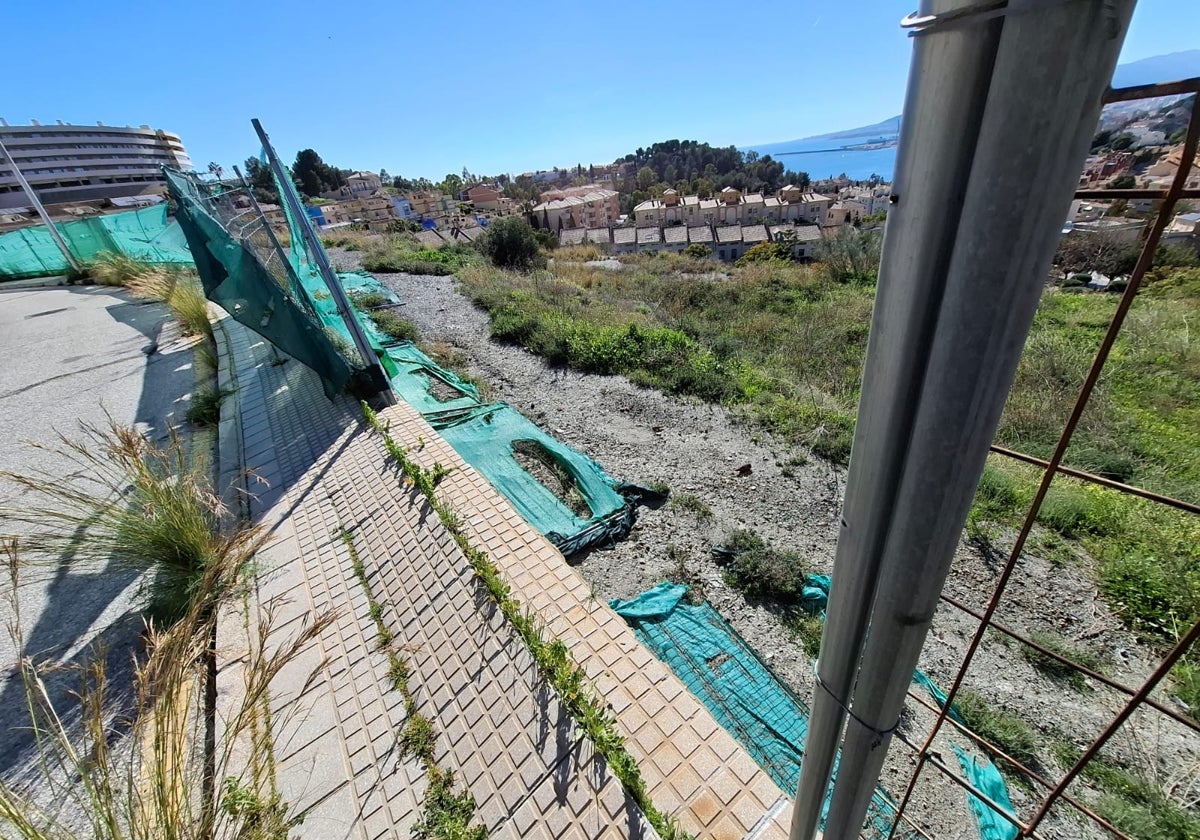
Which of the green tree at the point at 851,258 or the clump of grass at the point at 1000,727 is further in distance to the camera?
the green tree at the point at 851,258

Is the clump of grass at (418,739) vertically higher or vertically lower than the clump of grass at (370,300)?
lower

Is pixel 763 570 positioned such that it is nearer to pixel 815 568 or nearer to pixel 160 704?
pixel 815 568

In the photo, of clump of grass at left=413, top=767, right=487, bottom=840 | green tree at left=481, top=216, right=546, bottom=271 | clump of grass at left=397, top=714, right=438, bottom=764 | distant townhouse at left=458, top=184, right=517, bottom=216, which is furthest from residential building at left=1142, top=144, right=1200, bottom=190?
distant townhouse at left=458, top=184, right=517, bottom=216

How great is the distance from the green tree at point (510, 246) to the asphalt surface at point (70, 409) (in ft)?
32.8

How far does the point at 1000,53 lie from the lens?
1.43 feet

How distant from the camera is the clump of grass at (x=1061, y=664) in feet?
9.50

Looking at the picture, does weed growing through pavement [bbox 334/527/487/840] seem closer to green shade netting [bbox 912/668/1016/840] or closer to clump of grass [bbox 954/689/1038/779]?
green shade netting [bbox 912/668/1016/840]

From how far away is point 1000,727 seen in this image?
2.65m

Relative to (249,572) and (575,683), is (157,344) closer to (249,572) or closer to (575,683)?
(249,572)

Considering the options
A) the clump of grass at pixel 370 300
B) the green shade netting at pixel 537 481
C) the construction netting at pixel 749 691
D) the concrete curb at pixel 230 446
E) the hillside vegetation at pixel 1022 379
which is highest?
the clump of grass at pixel 370 300

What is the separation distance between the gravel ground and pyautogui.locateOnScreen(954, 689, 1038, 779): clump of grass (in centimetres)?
7

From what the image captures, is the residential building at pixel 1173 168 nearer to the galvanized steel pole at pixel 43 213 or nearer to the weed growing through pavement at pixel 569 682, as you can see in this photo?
the weed growing through pavement at pixel 569 682

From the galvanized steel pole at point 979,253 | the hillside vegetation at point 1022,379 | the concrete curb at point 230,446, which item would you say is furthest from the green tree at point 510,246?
the galvanized steel pole at point 979,253

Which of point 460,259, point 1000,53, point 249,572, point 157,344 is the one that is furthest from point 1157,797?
point 460,259
